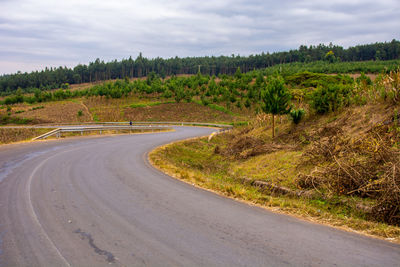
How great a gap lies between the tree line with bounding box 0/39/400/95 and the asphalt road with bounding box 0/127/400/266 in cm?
14224

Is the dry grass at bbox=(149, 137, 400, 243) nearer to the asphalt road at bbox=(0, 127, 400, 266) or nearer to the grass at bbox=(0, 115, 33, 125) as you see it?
the asphalt road at bbox=(0, 127, 400, 266)

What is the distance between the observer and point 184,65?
7244 inches

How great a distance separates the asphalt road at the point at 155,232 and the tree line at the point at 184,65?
142m

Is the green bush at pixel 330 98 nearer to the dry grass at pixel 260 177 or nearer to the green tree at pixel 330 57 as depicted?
the dry grass at pixel 260 177

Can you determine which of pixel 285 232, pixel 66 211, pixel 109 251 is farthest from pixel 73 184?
pixel 285 232

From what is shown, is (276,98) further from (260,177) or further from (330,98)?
(260,177)

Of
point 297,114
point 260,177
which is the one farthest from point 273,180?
point 297,114

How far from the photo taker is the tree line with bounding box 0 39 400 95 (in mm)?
135875

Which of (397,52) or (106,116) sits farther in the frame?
(397,52)

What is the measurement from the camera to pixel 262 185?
1110 cm

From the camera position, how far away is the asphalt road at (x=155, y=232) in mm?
4629

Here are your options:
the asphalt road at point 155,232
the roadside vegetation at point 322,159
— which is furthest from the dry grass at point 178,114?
the asphalt road at point 155,232

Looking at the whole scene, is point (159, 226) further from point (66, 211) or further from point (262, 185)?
point (262, 185)

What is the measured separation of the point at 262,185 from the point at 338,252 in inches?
251
